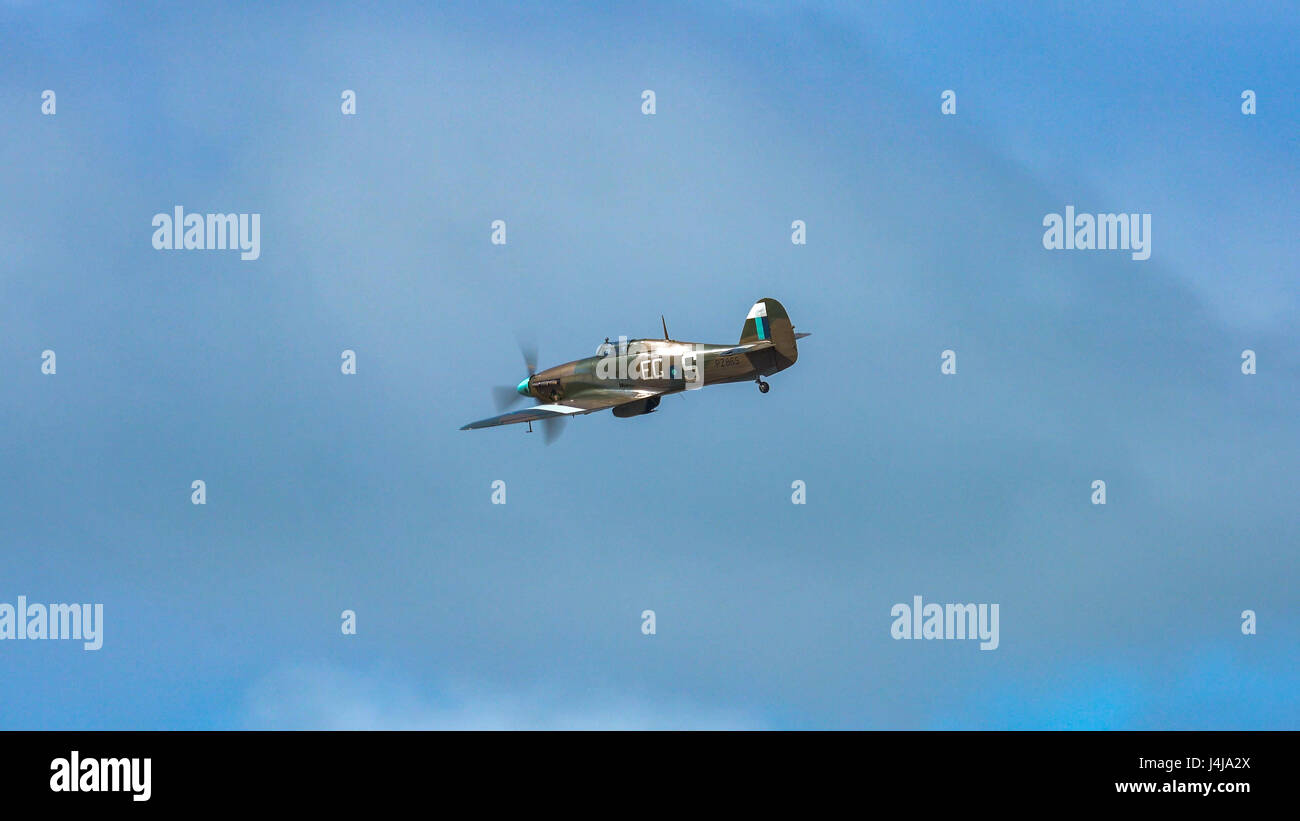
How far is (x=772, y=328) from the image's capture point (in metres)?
76.8

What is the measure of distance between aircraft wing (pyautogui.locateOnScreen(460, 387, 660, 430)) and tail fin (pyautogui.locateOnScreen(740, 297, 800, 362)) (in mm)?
5434

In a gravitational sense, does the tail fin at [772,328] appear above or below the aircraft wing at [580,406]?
above

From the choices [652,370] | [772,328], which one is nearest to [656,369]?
[652,370]

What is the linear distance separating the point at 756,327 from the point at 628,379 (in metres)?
7.01

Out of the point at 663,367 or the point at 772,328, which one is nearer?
the point at 772,328

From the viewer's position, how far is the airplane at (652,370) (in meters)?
76.9

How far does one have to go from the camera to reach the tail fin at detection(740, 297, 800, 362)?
76812 mm

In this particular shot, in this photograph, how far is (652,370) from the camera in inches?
3137

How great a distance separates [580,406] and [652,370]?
4214 millimetres

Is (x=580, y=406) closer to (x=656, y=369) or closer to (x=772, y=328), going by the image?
(x=656, y=369)

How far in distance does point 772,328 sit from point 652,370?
6.07 m
